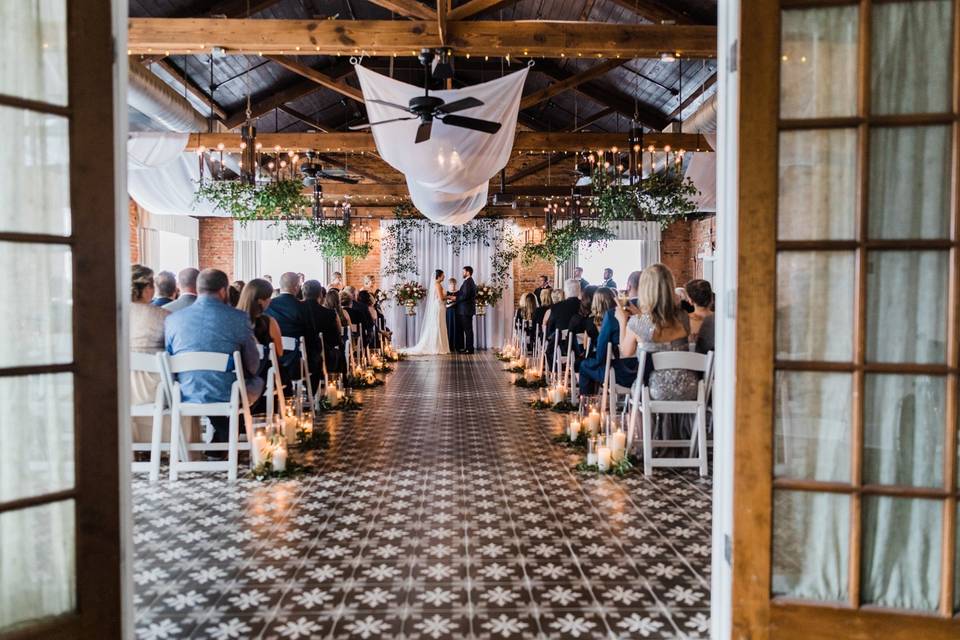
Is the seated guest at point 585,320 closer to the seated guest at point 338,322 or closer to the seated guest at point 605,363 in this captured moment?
the seated guest at point 605,363

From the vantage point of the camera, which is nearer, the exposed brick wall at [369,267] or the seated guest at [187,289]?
the seated guest at [187,289]

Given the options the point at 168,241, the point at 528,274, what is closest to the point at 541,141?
the point at 528,274

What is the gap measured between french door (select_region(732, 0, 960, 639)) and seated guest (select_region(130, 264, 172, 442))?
404cm

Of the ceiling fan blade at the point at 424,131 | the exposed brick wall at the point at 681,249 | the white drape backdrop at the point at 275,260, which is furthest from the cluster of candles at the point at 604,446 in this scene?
the exposed brick wall at the point at 681,249

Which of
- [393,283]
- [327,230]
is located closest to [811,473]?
[327,230]

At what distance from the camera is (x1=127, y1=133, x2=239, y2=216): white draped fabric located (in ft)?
23.8

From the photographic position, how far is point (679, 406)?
16.1 feet

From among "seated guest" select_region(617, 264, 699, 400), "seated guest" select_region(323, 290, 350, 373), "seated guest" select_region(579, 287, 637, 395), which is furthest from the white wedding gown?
"seated guest" select_region(617, 264, 699, 400)

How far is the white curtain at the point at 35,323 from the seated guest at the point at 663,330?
146 inches

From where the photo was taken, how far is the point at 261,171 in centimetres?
1124

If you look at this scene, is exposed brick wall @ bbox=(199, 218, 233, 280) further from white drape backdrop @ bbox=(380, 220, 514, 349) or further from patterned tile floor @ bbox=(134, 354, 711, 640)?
patterned tile floor @ bbox=(134, 354, 711, 640)

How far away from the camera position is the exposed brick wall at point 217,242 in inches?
660

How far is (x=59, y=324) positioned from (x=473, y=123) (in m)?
4.42

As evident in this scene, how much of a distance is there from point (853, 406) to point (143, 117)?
825 cm
